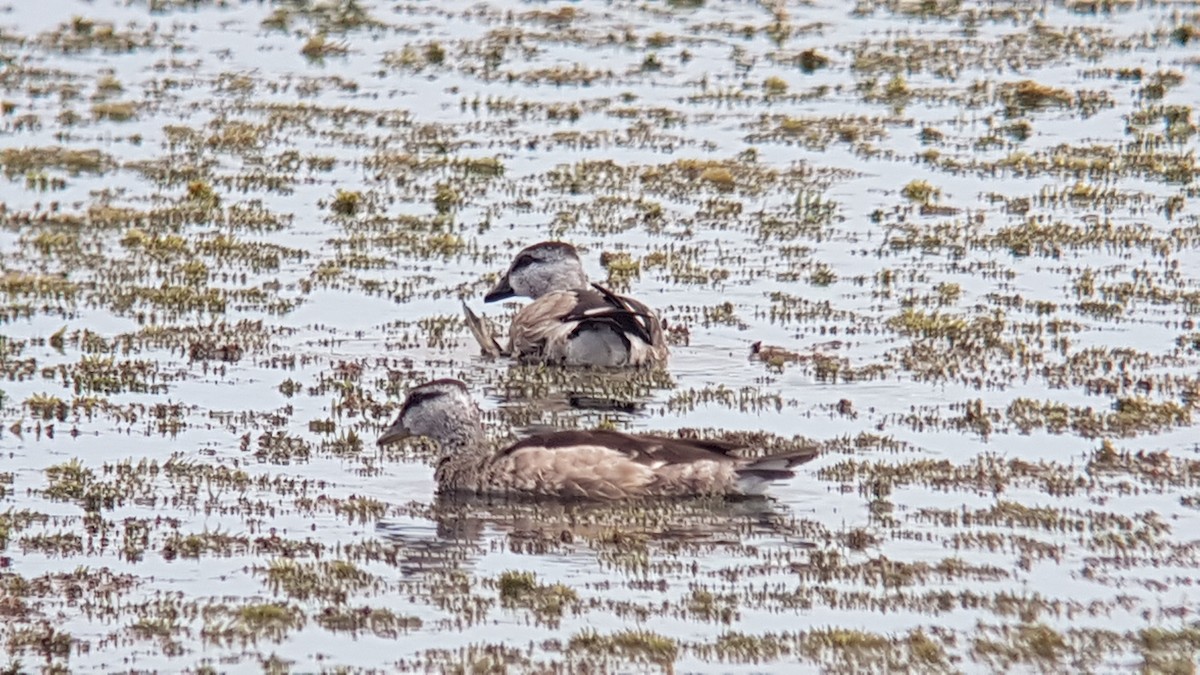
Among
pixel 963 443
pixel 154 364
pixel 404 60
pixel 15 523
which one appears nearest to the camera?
pixel 15 523

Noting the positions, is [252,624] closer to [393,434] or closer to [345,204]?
[393,434]

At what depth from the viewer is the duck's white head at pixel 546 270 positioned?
2275 centimetres

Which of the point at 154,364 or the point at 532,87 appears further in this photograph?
the point at 532,87

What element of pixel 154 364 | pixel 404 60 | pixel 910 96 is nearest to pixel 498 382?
pixel 154 364

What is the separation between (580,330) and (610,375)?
20.8 inches

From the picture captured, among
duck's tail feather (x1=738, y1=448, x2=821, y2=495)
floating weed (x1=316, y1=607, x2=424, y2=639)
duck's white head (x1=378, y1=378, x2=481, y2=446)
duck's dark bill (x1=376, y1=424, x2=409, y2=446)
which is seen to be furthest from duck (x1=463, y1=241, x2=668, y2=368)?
floating weed (x1=316, y1=607, x2=424, y2=639)

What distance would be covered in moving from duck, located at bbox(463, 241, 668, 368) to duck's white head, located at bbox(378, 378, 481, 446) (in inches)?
121

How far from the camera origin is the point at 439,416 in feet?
55.8

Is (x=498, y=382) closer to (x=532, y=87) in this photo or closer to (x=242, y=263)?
(x=242, y=263)

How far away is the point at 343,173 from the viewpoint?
2942 centimetres

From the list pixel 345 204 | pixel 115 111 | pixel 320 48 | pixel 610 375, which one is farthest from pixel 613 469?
Answer: pixel 320 48

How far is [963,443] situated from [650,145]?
565 inches

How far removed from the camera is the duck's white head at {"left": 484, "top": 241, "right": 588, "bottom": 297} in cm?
2275

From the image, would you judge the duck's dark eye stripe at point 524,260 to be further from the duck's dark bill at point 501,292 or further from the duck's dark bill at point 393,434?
the duck's dark bill at point 393,434
